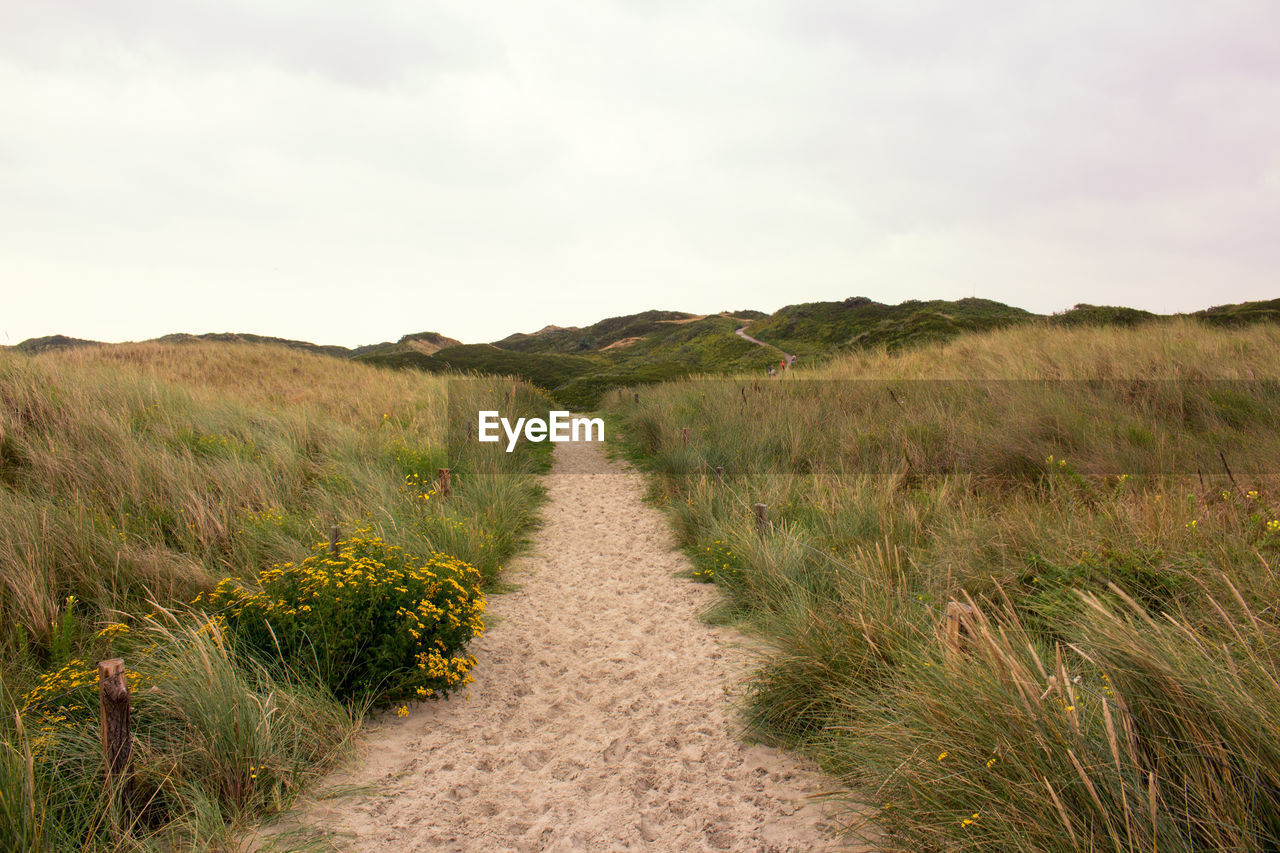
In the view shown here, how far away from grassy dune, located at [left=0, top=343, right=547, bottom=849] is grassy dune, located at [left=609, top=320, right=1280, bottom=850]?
277 cm

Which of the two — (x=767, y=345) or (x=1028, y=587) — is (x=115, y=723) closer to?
(x=1028, y=587)

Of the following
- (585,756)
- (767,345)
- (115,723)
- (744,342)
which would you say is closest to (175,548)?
(115,723)

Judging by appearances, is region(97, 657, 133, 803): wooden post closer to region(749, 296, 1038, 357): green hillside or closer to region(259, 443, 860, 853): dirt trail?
region(259, 443, 860, 853): dirt trail

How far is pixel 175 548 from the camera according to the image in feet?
17.9

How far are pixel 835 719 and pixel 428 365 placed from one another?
36.2 metres

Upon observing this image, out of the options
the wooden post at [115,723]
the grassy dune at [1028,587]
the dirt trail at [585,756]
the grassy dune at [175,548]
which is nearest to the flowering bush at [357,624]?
the grassy dune at [175,548]

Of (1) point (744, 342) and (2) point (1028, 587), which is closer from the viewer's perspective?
(2) point (1028, 587)

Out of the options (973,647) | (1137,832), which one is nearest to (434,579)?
(973,647)

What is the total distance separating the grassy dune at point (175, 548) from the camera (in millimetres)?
2873

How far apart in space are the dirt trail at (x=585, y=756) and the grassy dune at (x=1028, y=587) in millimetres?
375

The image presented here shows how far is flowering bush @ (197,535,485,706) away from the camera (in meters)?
4.04

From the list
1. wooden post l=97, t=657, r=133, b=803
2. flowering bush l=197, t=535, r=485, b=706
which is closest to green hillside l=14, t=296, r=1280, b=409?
flowering bush l=197, t=535, r=485, b=706

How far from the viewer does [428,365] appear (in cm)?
3650

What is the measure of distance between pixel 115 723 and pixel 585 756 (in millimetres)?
2388
